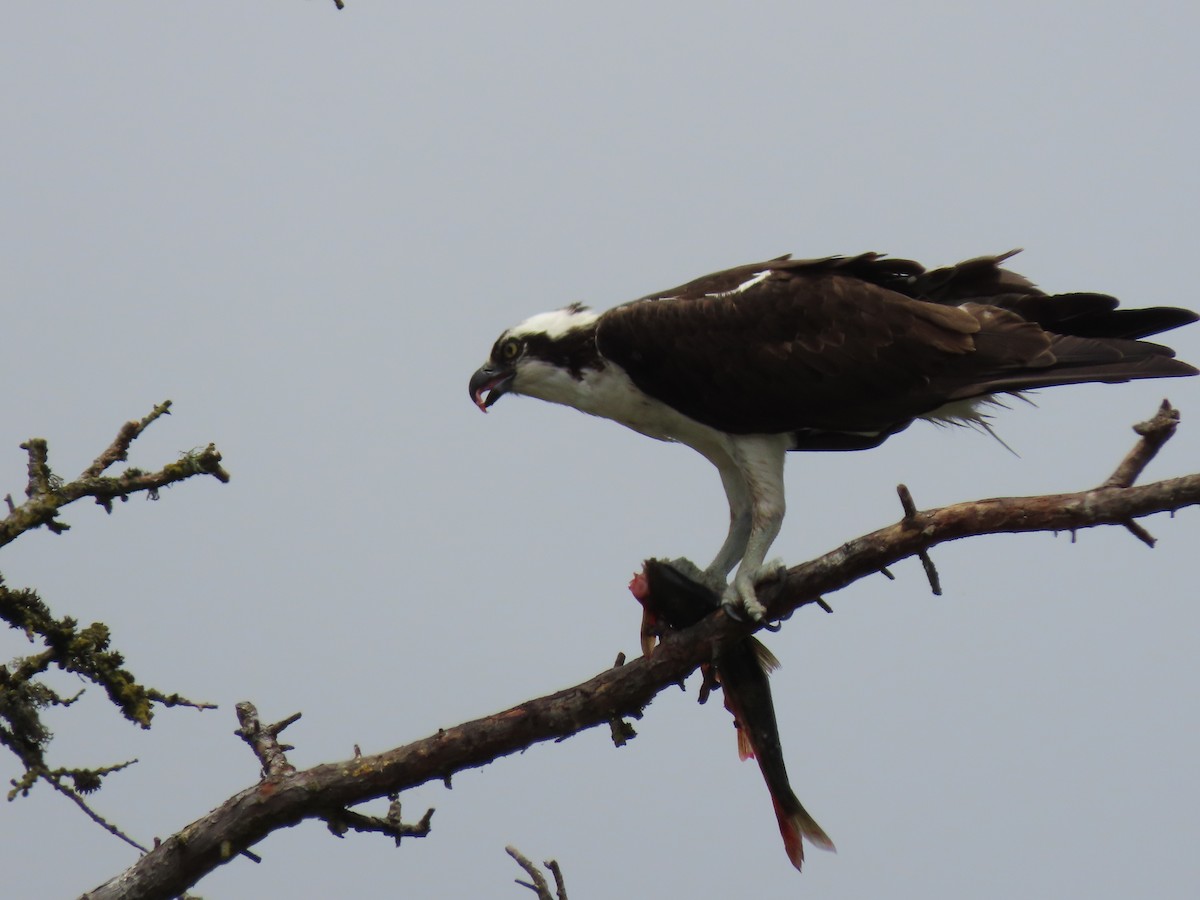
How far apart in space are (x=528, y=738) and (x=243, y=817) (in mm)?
1096

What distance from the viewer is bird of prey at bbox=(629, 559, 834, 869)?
5.66 metres

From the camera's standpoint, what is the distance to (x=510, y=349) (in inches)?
258

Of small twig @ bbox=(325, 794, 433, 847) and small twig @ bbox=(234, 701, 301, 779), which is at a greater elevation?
small twig @ bbox=(234, 701, 301, 779)

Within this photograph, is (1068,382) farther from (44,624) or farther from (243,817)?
(44,624)

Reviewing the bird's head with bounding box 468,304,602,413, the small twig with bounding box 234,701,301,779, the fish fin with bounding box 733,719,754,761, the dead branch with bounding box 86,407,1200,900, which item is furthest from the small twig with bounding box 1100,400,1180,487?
Result: the small twig with bounding box 234,701,301,779

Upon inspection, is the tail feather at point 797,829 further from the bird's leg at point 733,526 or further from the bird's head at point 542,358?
the bird's head at point 542,358

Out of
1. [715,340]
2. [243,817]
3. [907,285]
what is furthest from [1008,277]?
[243,817]

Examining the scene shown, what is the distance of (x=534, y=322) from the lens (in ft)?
21.6

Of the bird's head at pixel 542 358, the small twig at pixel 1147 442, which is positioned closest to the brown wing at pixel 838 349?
the bird's head at pixel 542 358

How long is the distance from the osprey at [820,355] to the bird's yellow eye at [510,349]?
0.63 feet

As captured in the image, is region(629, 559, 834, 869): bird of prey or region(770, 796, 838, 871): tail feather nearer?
region(629, 559, 834, 869): bird of prey

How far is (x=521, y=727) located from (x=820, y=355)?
218 centimetres

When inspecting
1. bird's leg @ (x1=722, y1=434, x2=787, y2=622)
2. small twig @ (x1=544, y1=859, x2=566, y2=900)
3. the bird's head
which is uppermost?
the bird's head

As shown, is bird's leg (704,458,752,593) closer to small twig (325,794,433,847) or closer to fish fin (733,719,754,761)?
fish fin (733,719,754,761)
